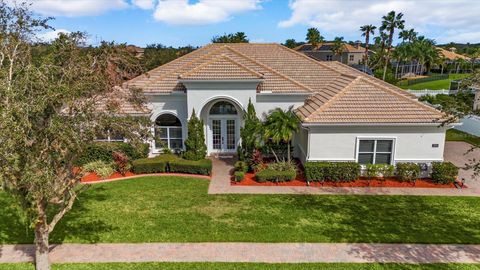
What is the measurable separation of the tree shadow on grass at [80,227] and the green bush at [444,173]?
16145mm

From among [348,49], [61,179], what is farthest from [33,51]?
[348,49]

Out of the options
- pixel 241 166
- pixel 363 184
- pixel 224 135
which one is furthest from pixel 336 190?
pixel 224 135

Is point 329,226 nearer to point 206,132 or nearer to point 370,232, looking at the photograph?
point 370,232

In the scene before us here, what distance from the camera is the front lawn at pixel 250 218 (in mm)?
12492

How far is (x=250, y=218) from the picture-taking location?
14.0m

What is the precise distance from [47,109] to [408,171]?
17.1 m

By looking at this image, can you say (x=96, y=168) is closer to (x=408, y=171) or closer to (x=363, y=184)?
(x=363, y=184)

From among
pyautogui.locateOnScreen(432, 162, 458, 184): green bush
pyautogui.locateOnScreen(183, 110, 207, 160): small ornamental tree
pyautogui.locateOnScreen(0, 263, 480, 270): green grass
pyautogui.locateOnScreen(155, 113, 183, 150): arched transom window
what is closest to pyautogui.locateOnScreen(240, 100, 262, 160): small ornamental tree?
pyautogui.locateOnScreen(183, 110, 207, 160): small ornamental tree

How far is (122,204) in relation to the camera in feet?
50.5

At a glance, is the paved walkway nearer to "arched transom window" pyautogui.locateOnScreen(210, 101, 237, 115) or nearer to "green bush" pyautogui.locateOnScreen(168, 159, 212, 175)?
"green bush" pyautogui.locateOnScreen(168, 159, 212, 175)

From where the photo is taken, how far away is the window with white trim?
62.2 ft

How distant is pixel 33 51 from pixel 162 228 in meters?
7.37

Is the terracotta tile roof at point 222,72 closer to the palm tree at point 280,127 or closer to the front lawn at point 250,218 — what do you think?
the palm tree at point 280,127

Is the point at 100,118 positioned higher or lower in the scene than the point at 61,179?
higher
